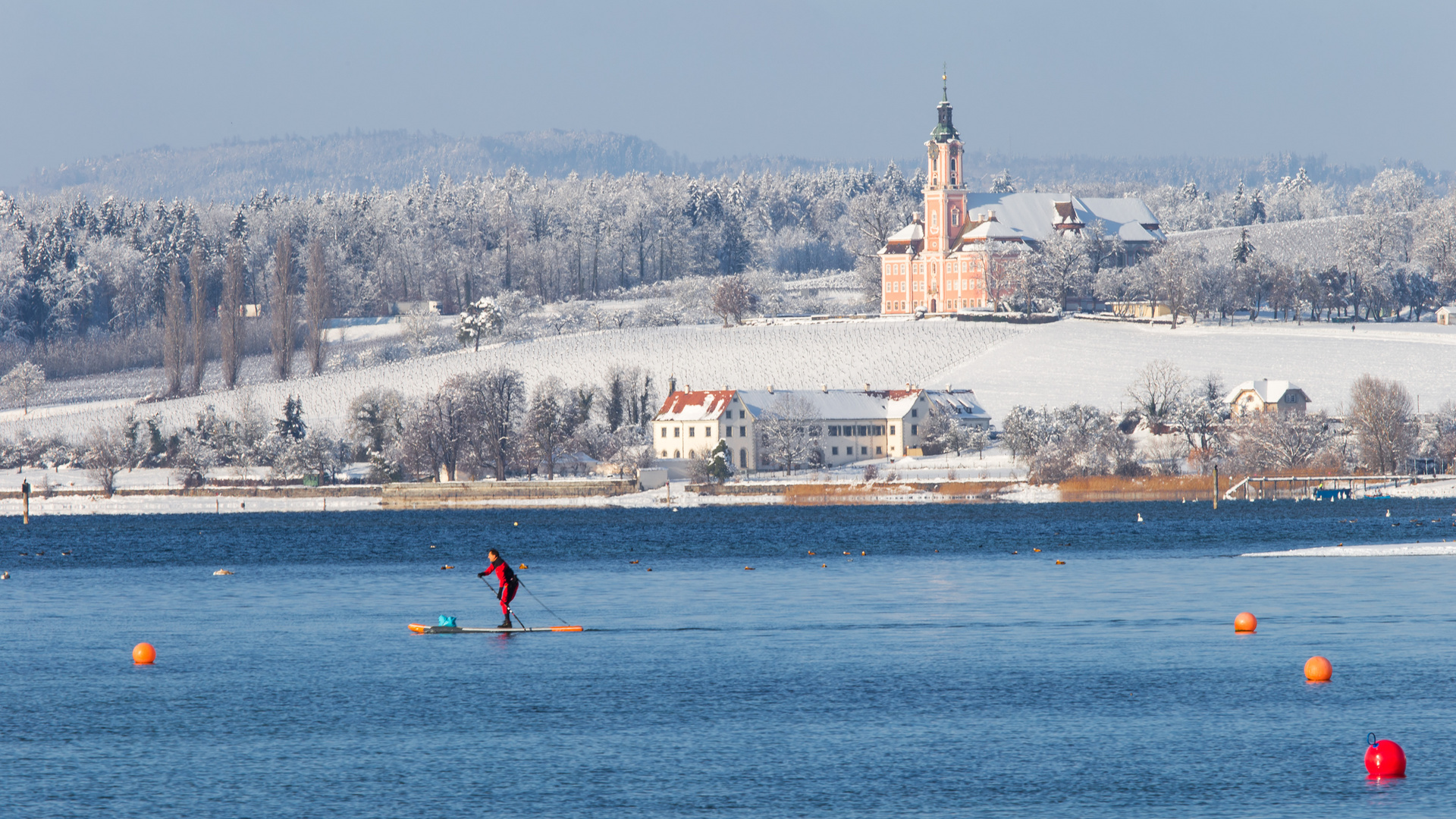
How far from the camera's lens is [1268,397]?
145 metres

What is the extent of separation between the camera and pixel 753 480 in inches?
5310

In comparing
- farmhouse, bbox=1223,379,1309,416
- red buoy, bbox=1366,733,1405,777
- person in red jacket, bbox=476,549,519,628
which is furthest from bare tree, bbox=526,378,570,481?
red buoy, bbox=1366,733,1405,777

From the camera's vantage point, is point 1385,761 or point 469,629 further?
point 469,629

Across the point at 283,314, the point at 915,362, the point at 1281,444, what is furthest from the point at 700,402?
the point at 1281,444

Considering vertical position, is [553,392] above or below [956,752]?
above

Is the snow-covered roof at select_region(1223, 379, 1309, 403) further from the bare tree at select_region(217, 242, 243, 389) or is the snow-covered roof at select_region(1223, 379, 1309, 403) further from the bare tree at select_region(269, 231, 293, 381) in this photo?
the bare tree at select_region(217, 242, 243, 389)

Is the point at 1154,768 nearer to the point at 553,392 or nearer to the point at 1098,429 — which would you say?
the point at 1098,429

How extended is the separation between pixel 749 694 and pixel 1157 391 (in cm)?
11860

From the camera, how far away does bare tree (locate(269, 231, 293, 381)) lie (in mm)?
167125

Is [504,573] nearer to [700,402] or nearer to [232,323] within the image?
[700,402]

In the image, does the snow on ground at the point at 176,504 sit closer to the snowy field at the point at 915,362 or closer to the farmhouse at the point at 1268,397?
the snowy field at the point at 915,362

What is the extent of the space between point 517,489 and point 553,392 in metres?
22.4

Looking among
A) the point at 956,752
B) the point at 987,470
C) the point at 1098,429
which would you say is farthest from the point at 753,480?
the point at 956,752

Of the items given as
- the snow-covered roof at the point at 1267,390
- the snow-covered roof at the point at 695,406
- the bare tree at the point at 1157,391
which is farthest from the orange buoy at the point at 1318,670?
the snow-covered roof at the point at 1267,390
